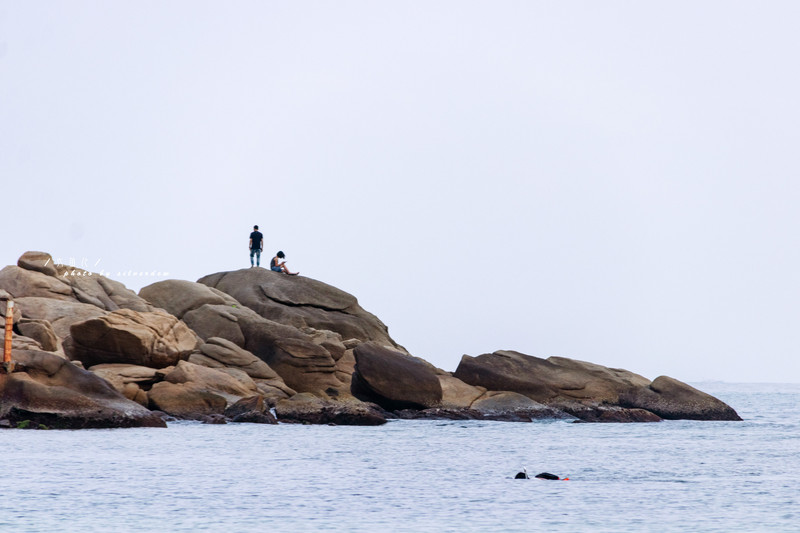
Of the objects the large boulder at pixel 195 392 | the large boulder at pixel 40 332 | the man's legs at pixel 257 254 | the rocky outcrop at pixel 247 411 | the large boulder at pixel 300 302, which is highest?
the man's legs at pixel 257 254

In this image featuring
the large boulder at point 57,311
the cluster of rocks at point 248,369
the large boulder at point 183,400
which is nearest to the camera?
the cluster of rocks at point 248,369

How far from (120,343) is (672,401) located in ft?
86.0

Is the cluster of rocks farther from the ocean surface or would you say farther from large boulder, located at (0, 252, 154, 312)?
the ocean surface

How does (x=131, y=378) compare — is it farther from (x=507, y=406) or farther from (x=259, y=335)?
(x=507, y=406)

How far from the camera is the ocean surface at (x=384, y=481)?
18875 millimetres

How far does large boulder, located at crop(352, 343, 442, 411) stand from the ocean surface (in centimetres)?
230

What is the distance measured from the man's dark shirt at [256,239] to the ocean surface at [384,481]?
575 inches

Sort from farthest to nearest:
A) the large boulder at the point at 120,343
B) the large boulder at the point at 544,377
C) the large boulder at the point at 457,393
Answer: the large boulder at the point at 544,377, the large boulder at the point at 457,393, the large boulder at the point at 120,343

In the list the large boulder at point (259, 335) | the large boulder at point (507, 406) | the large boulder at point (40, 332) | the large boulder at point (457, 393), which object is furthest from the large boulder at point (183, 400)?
the large boulder at point (507, 406)

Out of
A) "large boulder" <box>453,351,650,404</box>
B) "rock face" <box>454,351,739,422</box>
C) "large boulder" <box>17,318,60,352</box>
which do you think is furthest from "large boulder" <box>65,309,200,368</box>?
"rock face" <box>454,351,739,422</box>

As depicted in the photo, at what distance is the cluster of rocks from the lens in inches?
1289

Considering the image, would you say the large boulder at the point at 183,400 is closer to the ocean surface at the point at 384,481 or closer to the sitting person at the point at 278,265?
the ocean surface at the point at 384,481

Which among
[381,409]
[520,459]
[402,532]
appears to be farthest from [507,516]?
[381,409]

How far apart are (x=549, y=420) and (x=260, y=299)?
49.6 ft
